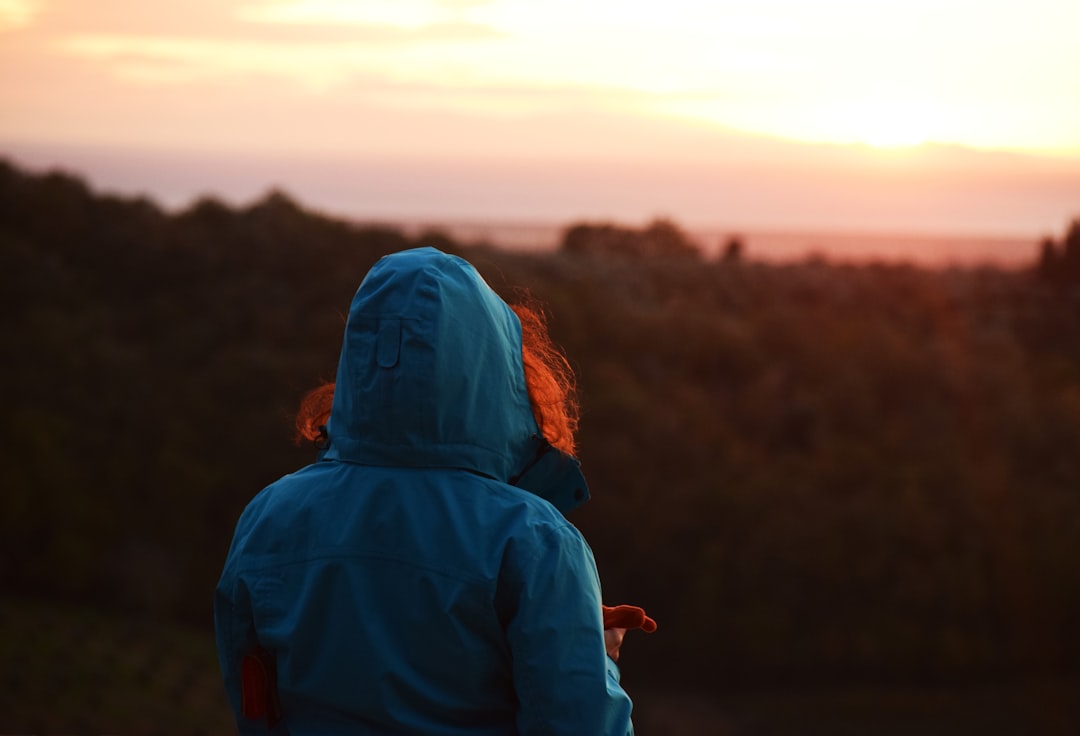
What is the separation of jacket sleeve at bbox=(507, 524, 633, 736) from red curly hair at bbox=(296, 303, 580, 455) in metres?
0.30

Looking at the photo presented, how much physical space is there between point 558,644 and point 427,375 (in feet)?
1.39

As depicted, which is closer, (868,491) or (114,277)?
(868,491)

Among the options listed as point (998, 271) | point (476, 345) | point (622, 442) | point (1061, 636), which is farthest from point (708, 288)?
point (476, 345)

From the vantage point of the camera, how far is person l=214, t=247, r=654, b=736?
1.48 m

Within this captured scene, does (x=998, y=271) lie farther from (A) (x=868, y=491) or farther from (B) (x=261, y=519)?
(B) (x=261, y=519)

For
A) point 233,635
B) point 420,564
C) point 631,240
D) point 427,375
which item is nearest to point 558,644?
point 420,564

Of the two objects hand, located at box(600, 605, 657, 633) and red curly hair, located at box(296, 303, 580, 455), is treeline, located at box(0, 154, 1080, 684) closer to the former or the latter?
red curly hair, located at box(296, 303, 580, 455)

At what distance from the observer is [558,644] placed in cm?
146

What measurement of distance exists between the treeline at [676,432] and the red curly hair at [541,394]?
29.7 feet

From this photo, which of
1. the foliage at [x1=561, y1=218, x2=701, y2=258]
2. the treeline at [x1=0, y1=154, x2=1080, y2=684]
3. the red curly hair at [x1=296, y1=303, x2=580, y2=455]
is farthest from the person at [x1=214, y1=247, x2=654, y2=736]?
the foliage at [x1=561, y1=218, x2=701, y2=258]

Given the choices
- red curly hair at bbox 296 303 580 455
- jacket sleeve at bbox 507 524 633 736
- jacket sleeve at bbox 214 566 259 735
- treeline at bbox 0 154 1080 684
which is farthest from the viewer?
treeline at bbox 0 154 1080 684

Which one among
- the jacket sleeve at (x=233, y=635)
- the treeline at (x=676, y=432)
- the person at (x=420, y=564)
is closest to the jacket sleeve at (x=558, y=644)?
the person at (x=420, y=564)

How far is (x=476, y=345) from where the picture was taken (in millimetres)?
1592

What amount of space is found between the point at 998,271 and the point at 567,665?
17200 mm
